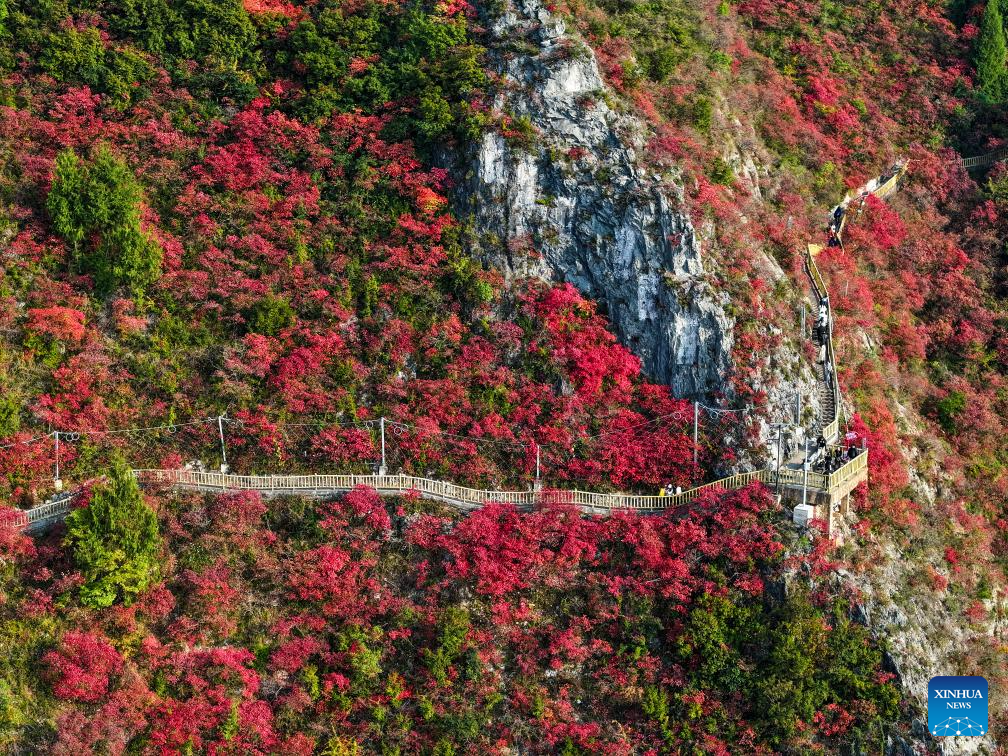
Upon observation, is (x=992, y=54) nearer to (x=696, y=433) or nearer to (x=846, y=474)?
(x=846, y=474)

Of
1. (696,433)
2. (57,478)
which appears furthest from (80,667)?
(696,433)

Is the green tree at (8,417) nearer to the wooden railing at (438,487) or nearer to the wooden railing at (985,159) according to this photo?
the wooden railing at (438,487)

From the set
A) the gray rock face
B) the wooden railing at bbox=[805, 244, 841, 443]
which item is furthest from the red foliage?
the wooden railing at bbox=[805, 244, 841, 443]

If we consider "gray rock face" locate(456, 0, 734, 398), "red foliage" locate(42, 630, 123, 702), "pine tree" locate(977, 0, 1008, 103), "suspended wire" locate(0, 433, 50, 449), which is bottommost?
"red foliage" locate(42, 630, 123, 702)

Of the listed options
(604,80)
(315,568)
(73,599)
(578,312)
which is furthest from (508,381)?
(73,599)

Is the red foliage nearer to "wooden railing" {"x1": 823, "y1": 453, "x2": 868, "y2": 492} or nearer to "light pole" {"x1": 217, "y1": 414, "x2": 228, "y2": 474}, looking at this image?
A: "light pole" {"x1": 217, "y1": 414, "x2": 228, "y2": 474}

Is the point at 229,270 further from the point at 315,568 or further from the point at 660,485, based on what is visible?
the point at 660,485
